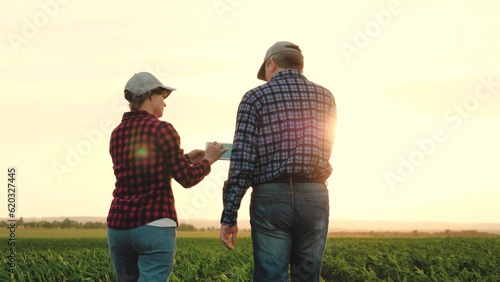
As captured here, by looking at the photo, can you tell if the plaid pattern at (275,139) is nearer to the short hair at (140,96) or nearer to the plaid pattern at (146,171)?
the plaid pattern at (146,171)

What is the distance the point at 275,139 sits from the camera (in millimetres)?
3977

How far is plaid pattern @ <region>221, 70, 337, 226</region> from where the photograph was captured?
3.95 metres

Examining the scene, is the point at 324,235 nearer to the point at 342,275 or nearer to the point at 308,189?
the point at 308,189

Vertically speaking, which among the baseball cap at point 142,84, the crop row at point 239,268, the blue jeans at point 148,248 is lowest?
the crop row at point 239,268

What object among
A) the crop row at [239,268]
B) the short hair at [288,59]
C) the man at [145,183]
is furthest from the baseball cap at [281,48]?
the crop row at [239,268]

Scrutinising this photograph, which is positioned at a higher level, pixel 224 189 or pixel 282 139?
pixel 282 139

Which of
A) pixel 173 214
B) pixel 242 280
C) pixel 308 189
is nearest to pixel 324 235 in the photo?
pixel 308 189

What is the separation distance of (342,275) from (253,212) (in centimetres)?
1066

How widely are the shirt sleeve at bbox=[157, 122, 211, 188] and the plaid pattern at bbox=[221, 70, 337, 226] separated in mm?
277

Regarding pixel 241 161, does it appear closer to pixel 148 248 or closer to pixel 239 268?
pixel 148 248

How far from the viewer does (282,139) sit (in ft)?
13.0

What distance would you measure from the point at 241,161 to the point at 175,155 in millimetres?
418

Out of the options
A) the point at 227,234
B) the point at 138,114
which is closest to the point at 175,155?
the point at 138,114

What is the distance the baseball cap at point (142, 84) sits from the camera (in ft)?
13.2
